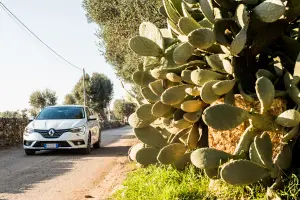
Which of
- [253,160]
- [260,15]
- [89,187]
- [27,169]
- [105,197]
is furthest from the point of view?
[27,169]

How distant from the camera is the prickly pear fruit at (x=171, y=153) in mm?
3715

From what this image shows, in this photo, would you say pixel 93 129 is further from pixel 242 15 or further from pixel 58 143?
pixel 242 15

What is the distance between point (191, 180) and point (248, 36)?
1602 millimetres

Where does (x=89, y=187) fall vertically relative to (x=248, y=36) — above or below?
below

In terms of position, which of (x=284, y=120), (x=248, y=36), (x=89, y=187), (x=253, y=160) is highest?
(x=248, y=36)

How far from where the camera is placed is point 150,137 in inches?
164

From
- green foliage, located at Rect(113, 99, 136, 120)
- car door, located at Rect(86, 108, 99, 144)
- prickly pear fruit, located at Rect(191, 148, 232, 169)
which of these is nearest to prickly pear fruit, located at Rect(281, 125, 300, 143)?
prickly pear fruit, located at Rect(191, 148, 232, 169)

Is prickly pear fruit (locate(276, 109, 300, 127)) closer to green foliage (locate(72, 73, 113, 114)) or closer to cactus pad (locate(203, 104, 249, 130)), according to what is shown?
cactus pad (locate(203, 104, 249, 130))

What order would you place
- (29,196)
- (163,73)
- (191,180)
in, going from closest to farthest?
(163,73), (191,180), (29,196)

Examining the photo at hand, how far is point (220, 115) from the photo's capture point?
10.1 feet

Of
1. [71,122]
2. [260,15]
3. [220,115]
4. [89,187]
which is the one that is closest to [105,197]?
[89,187]

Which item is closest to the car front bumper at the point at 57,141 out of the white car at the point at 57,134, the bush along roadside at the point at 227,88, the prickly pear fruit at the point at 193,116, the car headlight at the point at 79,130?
the white car at the point at 57,134

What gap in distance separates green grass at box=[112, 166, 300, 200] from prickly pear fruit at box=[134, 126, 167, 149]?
0.46m

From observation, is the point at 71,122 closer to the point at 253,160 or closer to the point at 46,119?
the point at 46,119
